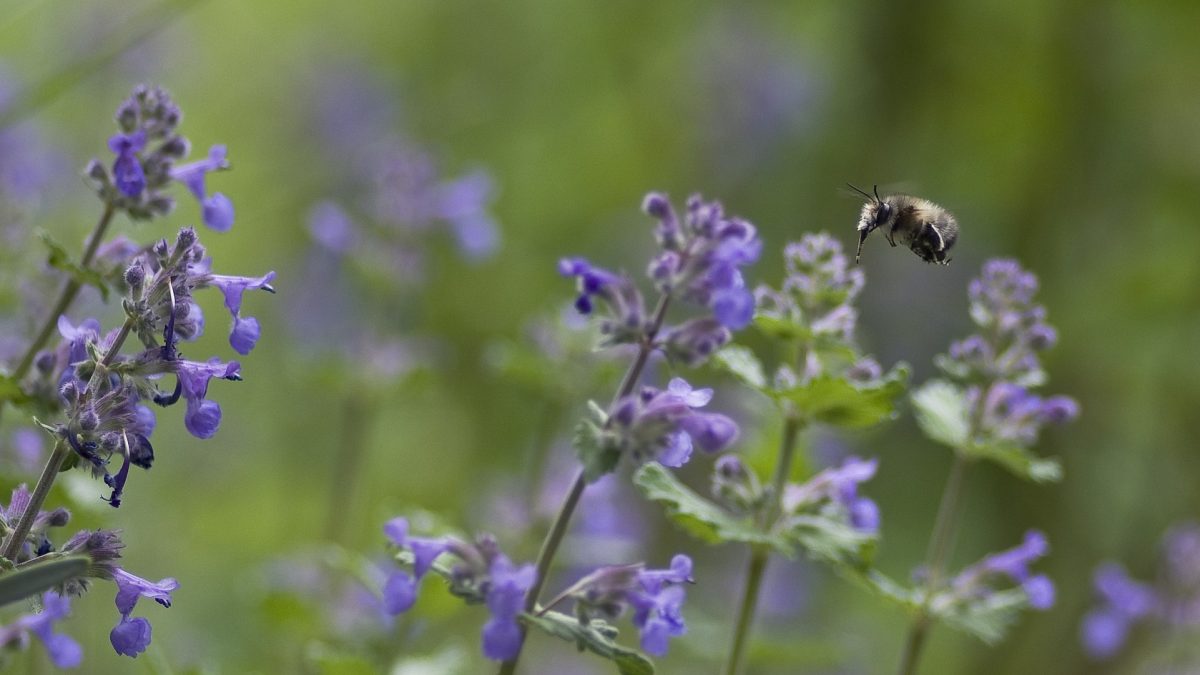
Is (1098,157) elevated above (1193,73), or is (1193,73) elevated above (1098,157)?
(1193,73)

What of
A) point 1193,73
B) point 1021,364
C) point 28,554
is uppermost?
point 1193,73

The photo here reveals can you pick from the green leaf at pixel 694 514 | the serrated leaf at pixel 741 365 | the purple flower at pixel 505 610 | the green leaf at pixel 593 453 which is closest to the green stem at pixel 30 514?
the purple flower at pixel 505 610

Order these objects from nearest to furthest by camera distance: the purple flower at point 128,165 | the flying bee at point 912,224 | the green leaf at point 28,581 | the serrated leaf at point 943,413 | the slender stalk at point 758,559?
1. the green leaf at point 28,581
2. the purple flower at point 128,165
3. the slender stalk at point 758,559
4. the serrated leaf at point 943,413
5. the flying bee at point 912,224

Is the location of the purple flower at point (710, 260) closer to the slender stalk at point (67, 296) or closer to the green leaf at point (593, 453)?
the green leaf at point (593, 453)

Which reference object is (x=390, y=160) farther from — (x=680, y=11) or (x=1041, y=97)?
(x=680, y=11)

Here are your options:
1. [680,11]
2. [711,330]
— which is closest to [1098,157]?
[680,11]

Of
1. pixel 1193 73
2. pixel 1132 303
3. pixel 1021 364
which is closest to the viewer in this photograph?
pixel 1021 364

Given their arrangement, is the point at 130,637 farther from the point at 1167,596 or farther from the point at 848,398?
the point at 1167,596
